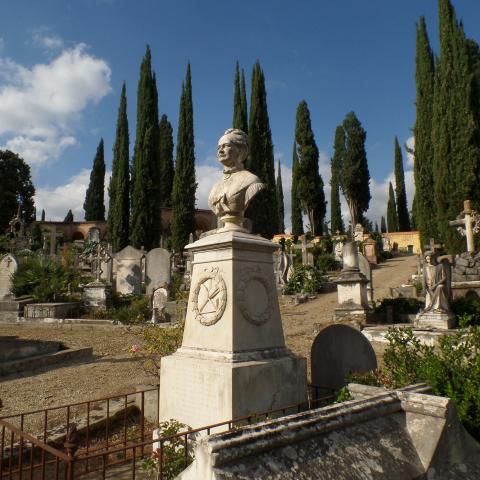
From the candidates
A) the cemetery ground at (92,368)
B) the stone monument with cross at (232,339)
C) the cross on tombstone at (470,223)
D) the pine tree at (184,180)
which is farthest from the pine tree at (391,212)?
the stone monument with cross at (232,339)

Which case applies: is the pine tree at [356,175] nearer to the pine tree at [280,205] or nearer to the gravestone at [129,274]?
the pine tree at [280,205]

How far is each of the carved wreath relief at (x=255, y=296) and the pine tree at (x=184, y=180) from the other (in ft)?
100.0

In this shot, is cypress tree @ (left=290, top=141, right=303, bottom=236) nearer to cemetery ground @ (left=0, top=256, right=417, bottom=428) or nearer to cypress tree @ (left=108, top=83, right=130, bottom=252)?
cypress tree @ (left=108, top=83, right=130, bottom=252)

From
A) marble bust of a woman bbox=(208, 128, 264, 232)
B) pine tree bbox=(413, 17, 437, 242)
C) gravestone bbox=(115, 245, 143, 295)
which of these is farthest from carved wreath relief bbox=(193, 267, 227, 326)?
pine tree bbox=(413, 17, 437, 242)

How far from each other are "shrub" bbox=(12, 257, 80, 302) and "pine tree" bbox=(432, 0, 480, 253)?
60.7 feet

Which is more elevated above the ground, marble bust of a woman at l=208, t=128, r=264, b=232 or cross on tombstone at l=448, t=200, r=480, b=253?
cross on tombstone at l=448, t=200, r=480, b=253

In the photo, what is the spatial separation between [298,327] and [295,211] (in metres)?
32.0

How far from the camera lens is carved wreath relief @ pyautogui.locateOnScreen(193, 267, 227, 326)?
3.81 m

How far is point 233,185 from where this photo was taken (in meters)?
4.34

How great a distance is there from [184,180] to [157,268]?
17974 millimetres

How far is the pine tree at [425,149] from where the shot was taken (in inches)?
979

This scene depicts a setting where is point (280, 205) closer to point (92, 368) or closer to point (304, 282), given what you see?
point (304, 282)

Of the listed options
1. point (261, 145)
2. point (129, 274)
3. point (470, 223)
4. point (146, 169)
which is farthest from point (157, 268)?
point (261, 145)

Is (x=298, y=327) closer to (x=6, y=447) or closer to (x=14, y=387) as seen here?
(x=14, y=387)
